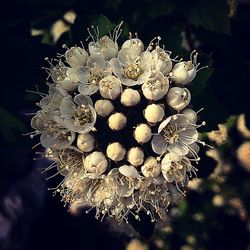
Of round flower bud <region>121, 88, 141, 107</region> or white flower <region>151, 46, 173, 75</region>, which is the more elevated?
white flower <region>151, 46, 173, 75</region>

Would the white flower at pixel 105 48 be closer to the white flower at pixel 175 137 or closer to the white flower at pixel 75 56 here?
the white flower at pixel 75 56

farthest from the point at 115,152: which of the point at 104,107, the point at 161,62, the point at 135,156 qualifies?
the point at 161,62

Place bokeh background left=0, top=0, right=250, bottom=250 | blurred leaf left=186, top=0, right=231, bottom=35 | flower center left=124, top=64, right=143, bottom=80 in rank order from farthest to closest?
blurred leaf left=186, top=0, right=231, bottom=35
bokeh background left=0, top=0, right=250, bottom=250
flower center left=124, top=64, right=143, bottom=80

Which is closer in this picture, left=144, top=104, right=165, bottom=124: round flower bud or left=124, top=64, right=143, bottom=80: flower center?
left=144, top=104, right=165, bottom=124: round flower bud

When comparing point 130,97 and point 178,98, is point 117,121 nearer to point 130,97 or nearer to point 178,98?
point 130,97

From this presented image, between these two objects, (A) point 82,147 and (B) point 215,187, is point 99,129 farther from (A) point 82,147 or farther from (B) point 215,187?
(B) point 215,187

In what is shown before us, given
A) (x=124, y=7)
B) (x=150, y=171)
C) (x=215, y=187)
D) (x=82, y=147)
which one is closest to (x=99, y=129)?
Answer: (x=82, y=147)

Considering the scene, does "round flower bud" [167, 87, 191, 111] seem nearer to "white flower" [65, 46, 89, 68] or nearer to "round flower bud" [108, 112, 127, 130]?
"round flower bud" [108, 112, 127, 130]

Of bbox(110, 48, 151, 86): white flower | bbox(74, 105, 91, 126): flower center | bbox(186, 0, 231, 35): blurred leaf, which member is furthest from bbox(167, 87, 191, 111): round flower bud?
bbox(186, 0, 231, 35): blurred leaf

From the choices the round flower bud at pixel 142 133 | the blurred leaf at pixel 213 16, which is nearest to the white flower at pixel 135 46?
the round flower bud at pixel 142 133
